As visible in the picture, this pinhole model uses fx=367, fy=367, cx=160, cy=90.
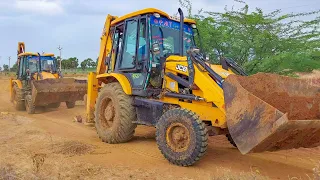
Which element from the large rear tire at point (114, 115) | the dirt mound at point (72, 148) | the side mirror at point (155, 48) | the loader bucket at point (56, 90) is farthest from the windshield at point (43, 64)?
the side mirror at point (155, 48)

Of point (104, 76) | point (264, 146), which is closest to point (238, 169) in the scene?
point (264, 146)

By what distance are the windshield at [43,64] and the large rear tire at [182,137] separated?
984 centimetres

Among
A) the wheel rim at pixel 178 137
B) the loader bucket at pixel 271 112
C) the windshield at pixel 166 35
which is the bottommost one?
the wheel rim at pixel 178 137

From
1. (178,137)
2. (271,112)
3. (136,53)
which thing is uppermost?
(136,53)

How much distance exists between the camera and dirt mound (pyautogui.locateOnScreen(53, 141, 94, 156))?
6609 mm

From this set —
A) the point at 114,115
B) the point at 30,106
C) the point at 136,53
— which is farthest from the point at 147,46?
the point at 30,106

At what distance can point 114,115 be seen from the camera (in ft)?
25.2

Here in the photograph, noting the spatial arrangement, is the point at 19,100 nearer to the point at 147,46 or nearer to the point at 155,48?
the point at 147,46

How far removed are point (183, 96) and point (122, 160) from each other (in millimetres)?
1507

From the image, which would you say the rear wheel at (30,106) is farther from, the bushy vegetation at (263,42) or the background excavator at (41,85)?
the bushy vegetation at (263,42)

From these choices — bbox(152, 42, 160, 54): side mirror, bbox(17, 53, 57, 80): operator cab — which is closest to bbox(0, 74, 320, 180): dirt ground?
bbox(152, 42, 160, 54): side mirror

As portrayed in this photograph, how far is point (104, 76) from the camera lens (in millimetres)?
8008

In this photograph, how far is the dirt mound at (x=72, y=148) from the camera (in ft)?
21.7

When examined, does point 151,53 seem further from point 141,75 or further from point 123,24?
point 123,24
